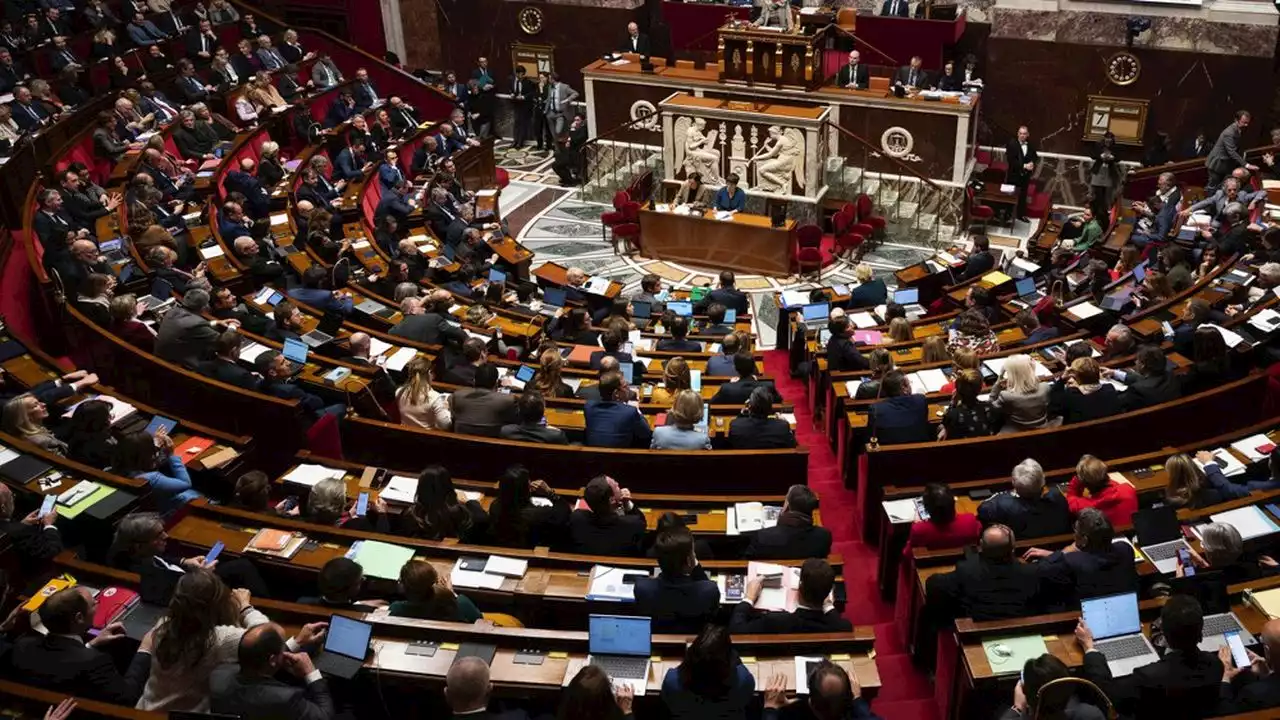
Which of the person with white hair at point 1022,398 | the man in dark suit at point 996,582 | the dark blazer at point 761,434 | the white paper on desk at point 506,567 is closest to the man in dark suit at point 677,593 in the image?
the white paper on desk at point 506,567

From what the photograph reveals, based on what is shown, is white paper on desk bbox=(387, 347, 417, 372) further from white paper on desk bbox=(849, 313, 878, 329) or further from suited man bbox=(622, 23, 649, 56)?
suited man bbox=(622, 23, 649, 56)

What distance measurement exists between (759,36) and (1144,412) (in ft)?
34.8

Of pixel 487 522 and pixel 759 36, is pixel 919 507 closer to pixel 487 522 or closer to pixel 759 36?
pixel 487 522

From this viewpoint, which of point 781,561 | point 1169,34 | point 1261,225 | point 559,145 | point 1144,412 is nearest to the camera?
point 781,561

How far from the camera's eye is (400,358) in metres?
9.45

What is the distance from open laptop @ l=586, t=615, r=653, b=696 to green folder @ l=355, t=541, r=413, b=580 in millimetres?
780

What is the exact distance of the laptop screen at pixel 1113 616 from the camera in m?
5.45

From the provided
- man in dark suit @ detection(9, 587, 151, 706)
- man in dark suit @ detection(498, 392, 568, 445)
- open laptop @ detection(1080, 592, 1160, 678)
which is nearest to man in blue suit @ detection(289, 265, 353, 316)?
man in dark suit @ detection(498, 392, 568, 445)

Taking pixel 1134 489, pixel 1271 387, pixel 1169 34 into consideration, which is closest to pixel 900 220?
pixel 1169 34

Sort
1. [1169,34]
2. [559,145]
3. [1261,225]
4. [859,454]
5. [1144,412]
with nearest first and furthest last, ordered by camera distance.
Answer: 1. [1144,412]
2. [859,454]
3. [1261,225]
4. [1169,34]
5. [559,145]

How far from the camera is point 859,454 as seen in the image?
8.31 m

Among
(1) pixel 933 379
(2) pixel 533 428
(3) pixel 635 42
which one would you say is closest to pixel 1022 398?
(1) pixel 933 379

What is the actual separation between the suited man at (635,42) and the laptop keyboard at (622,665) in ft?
49.0

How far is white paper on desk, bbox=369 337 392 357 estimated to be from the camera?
9551mm
